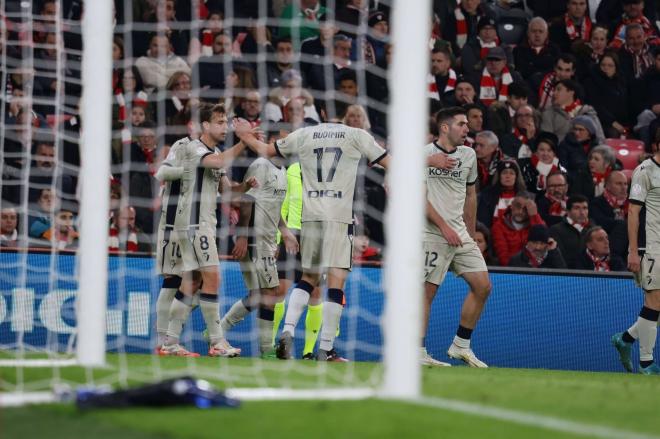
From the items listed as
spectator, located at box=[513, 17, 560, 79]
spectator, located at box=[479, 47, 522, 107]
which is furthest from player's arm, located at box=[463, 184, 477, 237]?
spectator, located at box=[513, 17, 560, 79]

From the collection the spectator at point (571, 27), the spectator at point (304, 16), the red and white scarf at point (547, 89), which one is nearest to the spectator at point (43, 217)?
the spectator at point (304, 16)

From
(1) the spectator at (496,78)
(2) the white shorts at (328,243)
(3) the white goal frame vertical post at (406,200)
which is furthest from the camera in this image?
(1) the spectator at (496,78)

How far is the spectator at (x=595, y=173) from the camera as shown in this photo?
46.6 ft

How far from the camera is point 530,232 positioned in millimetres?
13117

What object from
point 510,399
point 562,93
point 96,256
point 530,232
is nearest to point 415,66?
point 510,399

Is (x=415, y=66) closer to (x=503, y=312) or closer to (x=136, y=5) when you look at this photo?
(x=503, y=312)

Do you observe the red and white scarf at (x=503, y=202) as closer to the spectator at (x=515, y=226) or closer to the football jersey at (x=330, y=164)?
the spectator at (x=515, y=226)

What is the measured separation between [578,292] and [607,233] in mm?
2182

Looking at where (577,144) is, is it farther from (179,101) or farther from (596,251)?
(179,101)

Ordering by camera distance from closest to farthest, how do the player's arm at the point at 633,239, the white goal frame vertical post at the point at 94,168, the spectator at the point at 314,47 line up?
the white goal frame vertical post at the point at 94,168 < the player's arm at the point at 633,239 < the spectator at the point at 314,47

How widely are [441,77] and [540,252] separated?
3.08 meters

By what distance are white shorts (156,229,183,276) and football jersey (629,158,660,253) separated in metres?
4.02

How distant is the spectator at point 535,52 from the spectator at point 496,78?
525 mm

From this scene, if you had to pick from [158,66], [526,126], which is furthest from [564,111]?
[158,66]
